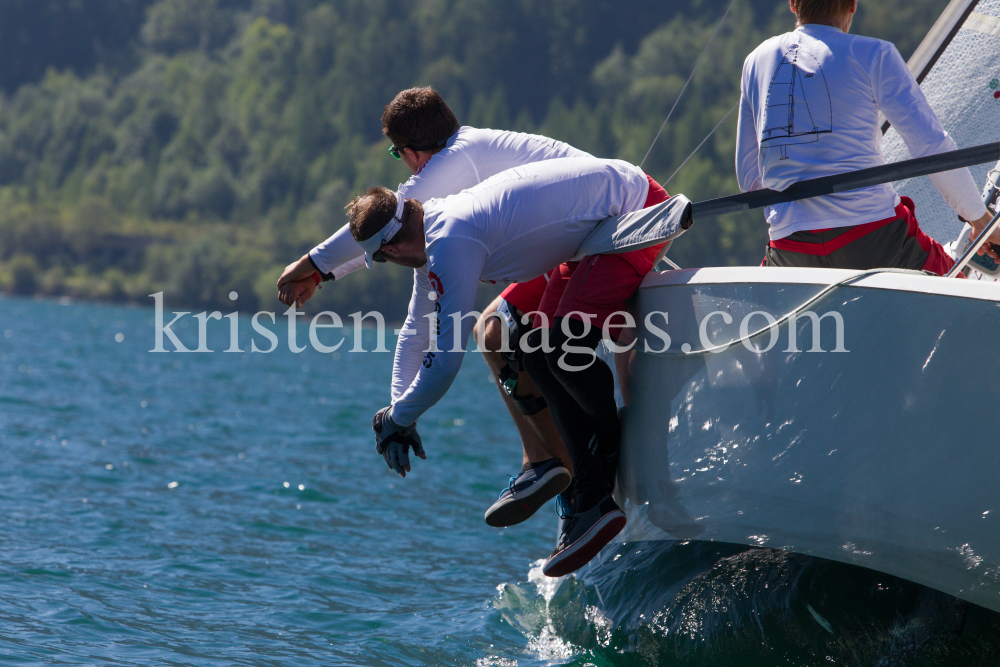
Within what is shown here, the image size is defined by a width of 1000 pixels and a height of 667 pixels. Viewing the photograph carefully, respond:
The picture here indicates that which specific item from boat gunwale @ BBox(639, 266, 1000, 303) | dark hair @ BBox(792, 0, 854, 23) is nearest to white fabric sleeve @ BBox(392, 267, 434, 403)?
boat gunwale @ BBox(639, 266, 1000, 303)

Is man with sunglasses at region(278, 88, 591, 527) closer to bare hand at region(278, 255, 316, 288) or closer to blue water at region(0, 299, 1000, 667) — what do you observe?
bare hand at region(278, 255, 316, 288)

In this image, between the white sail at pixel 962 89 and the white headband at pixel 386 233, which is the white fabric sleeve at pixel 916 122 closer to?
the white headband at pixel 386 233

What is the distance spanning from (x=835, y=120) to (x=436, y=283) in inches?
48.6

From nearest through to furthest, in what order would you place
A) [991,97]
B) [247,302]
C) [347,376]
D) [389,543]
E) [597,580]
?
[597,580], [991,97], [389,543], [347,376], [247,302]

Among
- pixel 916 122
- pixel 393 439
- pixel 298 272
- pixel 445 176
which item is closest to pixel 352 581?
pixel 393 439

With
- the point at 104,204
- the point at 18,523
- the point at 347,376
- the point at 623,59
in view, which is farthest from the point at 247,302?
the point at 18,523

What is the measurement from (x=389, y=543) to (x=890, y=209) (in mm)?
3901

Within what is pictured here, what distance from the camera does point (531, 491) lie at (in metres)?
3.15

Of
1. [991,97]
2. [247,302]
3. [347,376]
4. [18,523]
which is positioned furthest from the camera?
[247,302]

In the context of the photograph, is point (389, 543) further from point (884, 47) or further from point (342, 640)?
point (884, 47)

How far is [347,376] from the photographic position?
26.1m

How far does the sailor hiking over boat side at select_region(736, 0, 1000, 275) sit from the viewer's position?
2764 mm

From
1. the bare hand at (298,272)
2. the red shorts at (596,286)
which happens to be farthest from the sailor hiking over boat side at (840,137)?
the bare hand at (298,272)

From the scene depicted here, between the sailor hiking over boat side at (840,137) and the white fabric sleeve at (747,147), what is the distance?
12 centimetres
